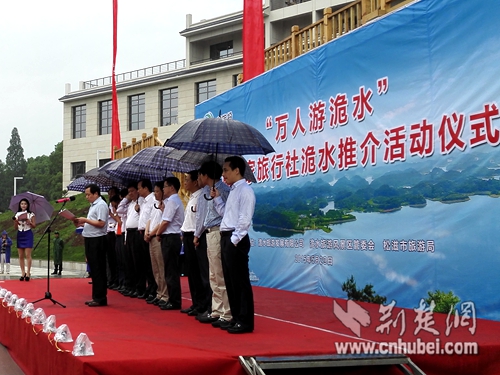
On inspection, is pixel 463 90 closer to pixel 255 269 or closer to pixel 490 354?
pixel 490 354

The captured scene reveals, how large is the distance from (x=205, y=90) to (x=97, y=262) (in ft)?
78.9

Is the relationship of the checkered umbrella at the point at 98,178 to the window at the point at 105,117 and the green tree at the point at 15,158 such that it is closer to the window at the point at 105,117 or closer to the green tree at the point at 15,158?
the window at the point at 105,117

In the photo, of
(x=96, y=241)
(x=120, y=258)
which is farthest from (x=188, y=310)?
(x=120, y=258)

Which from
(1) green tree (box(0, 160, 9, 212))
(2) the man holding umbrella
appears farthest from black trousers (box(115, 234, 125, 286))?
(1) green tree (box(0, 160, 9, 212))

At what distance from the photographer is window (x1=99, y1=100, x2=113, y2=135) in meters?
35.1

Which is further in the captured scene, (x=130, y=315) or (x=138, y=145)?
(x=138, y=145)

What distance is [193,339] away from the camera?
15.9 ft

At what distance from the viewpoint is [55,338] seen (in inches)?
171

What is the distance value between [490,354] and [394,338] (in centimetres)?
72

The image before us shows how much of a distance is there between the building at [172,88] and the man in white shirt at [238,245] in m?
23.5

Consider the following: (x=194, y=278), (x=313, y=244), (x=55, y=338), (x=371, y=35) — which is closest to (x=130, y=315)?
(x=194, y=278)

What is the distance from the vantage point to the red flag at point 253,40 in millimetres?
10188

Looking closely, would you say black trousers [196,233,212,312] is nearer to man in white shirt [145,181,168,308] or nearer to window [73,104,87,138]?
man in white shirt [145,181,168,308]

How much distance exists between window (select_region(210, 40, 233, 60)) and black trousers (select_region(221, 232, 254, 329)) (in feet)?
88.2
